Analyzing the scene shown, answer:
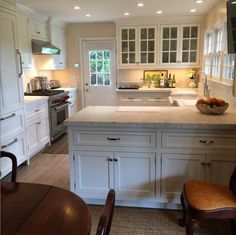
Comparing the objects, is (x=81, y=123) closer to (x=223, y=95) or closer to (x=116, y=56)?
(x=223, y=95)

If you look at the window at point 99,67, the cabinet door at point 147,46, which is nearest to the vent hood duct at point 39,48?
the window at point 99,67

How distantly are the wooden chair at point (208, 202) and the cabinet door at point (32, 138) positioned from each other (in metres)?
2.69

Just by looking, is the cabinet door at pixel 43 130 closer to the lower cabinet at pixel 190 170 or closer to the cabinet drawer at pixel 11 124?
the cabinet drawer at pixel 11 124

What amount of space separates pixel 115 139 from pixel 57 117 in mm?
2782

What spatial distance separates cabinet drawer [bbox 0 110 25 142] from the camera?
3.17 m

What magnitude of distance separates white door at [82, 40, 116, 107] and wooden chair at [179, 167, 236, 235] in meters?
4.50

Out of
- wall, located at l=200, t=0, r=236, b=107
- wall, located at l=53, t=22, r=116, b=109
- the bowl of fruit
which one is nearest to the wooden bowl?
the bowl of fruit

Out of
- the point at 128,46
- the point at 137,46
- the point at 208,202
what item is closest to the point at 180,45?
the point at 137,46

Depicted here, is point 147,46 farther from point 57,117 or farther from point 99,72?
point 57,117

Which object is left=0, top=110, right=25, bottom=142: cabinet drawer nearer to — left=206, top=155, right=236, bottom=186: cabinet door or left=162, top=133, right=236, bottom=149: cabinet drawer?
left=162, top=133, right=236, bottom=149: cabinet drawer

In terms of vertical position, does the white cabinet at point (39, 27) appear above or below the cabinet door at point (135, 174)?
above

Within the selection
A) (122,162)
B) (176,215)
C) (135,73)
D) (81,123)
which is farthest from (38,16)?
(176,215)

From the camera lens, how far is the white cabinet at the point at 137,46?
5582 millimetres

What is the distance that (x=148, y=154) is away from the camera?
2426mm
